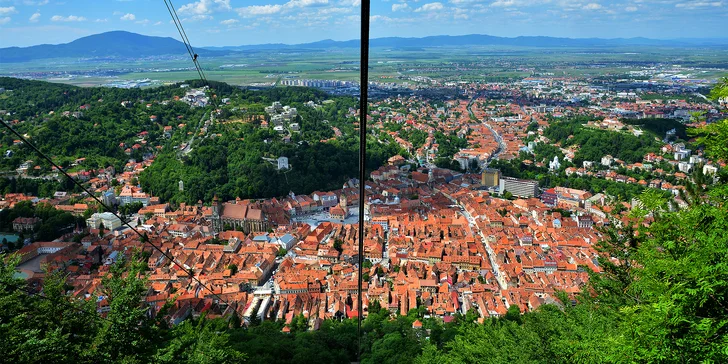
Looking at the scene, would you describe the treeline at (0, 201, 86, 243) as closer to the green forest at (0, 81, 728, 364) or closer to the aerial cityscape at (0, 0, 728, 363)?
the aerial cityscape at (0, 0, 728, 363)

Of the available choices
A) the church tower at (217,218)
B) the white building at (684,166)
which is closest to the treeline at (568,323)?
the church tower at (217,218)

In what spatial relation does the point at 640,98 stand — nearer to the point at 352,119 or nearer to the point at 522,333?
the point at 352,119

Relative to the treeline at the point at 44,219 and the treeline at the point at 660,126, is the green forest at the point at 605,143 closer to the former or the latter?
the treeline at the point at 660,126

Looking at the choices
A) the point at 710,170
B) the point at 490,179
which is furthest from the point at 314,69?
the point at 710,170

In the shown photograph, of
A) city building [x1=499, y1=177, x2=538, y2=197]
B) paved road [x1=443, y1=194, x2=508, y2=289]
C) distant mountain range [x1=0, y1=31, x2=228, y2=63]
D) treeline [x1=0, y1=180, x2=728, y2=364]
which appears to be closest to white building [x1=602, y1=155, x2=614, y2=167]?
city building [x1=499, y1=177, x2=538, y2=197]

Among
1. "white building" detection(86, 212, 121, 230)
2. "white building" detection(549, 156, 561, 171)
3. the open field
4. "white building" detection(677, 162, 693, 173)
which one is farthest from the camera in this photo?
the open field

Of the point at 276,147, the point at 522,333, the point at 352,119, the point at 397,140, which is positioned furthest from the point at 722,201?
the point at 352,119
